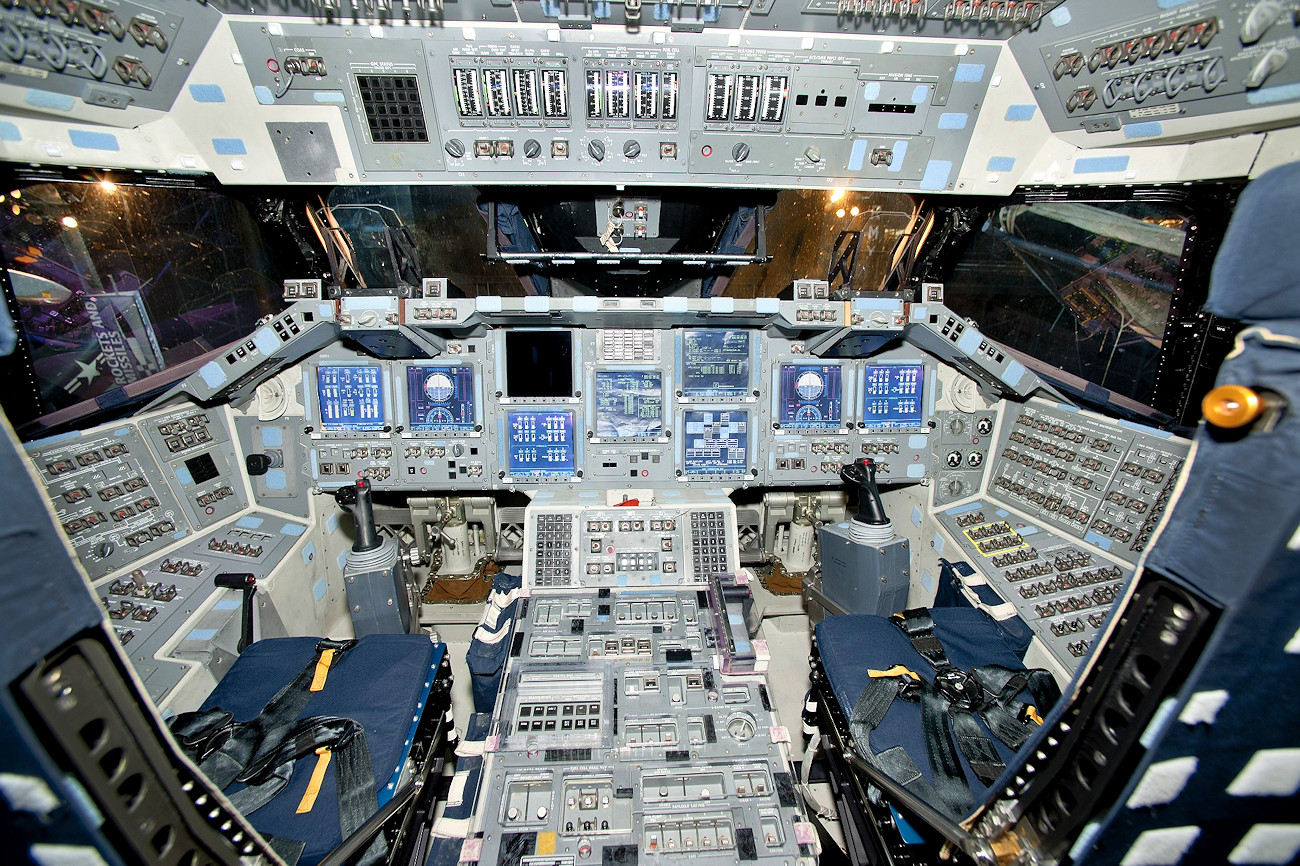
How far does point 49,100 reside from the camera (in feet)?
6.99

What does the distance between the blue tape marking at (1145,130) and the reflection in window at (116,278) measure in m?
5.33

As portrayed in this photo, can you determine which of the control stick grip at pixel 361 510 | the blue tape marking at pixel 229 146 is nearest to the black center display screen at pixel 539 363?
the control stick grip at pixel 361 510

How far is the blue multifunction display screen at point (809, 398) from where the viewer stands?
3.38m

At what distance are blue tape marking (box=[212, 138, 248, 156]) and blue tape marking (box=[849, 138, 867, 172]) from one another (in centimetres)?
319

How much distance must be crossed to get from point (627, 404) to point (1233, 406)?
278cm

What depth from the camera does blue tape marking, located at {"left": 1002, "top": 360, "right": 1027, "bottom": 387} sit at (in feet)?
9.80

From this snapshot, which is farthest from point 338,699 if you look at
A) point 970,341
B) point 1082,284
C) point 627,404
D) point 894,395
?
point 1082,284

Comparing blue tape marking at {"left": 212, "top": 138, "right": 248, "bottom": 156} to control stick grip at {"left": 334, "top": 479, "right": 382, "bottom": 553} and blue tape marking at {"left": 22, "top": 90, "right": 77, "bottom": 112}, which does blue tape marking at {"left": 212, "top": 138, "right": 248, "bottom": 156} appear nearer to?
blue tape marking at {"left": 22, "top": 90, "right": 77, "bottom": 112}

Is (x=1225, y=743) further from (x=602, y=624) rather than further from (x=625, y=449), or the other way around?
(x=625, y=449)

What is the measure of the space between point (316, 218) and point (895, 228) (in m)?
3.89

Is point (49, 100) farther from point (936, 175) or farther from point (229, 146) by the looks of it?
point (936, 175)

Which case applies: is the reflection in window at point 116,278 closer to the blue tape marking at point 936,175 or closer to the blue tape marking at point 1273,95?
the blue tape marking at point 936,175

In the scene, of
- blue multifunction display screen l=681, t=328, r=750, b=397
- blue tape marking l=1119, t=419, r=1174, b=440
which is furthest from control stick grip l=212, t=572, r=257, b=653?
blue tape marking l=1119, t=419, r=1174, b=440

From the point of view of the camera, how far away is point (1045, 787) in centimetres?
105
